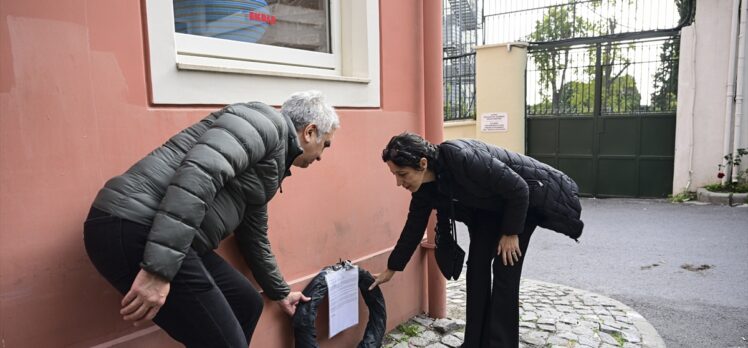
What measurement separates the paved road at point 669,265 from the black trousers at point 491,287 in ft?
4.84

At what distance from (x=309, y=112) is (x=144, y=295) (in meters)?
1.02

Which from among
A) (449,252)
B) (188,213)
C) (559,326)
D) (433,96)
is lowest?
(559,326)

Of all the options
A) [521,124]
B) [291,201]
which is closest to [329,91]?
[291,201]

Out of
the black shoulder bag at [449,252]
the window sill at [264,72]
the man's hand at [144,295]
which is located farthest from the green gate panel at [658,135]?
the man's hand at [144,295]

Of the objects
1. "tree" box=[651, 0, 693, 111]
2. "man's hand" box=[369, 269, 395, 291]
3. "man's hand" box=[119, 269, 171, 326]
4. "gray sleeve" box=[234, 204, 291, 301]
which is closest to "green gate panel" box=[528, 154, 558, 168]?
"tree" box=[651, 0, 693, 111]

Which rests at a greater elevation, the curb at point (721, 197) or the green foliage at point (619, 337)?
the curb at point (721, 197)

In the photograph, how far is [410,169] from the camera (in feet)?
9.37

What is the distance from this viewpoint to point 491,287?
334 cm

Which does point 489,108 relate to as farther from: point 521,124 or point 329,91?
point 329,91

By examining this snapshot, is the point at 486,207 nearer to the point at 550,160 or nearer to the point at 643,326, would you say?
the point at 643,326

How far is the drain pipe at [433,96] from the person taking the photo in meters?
3.95

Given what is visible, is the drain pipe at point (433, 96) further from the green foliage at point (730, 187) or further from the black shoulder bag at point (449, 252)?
the green foliage at point (730, 187)

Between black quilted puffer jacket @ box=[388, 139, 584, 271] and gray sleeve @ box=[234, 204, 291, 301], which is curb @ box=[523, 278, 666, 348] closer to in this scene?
black quilted puffer jacket @ box=[388, 139, 584, 271]

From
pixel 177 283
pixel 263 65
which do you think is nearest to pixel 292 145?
pixel 177 283
